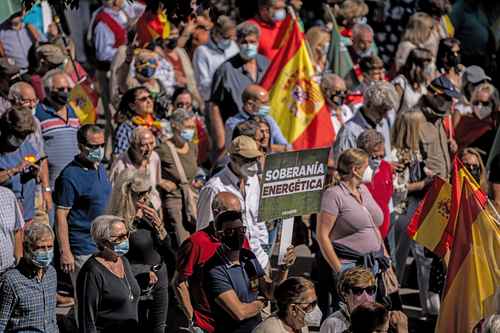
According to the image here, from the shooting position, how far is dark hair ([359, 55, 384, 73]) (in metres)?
14.4

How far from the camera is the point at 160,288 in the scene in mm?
9773

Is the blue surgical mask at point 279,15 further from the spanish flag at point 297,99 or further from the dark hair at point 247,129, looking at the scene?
the dark hair at point 247,129

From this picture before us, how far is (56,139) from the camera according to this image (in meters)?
11.8

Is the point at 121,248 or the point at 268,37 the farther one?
the point at 268,37

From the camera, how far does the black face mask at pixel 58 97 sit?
39.2ft

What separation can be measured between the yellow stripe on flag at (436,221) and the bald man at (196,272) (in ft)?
7.23

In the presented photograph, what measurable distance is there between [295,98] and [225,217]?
5.04 metres

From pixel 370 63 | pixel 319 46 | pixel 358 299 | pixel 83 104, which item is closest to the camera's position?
pixel 358 299

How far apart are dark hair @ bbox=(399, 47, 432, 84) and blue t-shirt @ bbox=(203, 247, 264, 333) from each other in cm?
582

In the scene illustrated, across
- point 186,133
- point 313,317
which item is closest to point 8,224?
point 186,133

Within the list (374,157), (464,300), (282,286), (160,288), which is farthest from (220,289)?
(374,157)

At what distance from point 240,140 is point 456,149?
12.5 feet

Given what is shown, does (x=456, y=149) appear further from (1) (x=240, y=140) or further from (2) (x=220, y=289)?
(2) (x=220, y=289)

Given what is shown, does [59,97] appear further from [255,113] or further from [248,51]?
[248,51]
